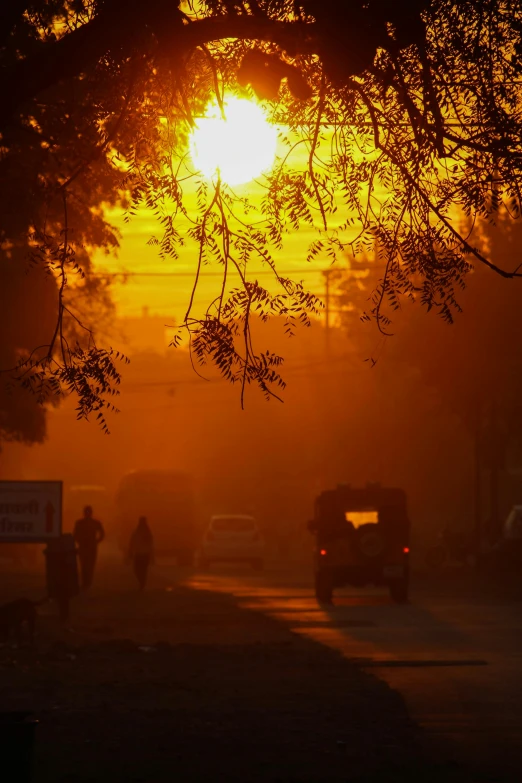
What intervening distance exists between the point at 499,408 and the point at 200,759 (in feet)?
130

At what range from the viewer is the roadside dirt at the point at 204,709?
10.9 m

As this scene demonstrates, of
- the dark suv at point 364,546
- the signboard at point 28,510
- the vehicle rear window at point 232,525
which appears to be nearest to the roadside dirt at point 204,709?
the signboard at point 28,510

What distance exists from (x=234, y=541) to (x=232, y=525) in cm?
59

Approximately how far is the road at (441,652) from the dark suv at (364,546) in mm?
484

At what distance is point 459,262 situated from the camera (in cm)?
1127

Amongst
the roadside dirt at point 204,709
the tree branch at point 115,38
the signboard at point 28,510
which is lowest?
the roadside dirt at point 204,709

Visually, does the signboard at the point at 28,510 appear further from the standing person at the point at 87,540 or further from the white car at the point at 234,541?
the white car at the point at 234,541

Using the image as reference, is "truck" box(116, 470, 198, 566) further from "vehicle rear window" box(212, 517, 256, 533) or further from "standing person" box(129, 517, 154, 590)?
"standing person" box(129, 517, 154, 590)

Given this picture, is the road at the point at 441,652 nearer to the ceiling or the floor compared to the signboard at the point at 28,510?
nearer to the floor

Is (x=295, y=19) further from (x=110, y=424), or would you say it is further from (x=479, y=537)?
(x=110, y=424)

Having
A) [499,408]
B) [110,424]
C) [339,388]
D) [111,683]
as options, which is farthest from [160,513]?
[110,424]

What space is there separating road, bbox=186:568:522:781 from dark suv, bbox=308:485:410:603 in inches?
19.1

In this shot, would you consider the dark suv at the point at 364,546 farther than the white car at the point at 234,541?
No

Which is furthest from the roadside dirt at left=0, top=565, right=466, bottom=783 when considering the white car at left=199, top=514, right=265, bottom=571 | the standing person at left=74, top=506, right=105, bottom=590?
the white car at left=199, top=514, right=265, bottom=571
